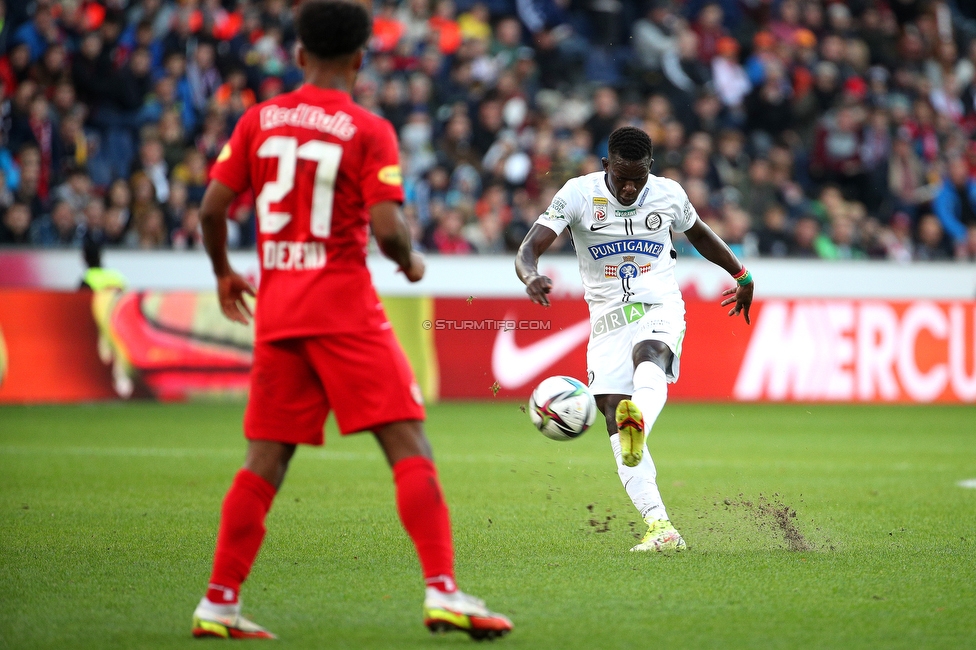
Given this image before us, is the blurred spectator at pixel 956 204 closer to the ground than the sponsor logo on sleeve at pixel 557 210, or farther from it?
farther from it

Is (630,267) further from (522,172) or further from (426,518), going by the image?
(522,172)

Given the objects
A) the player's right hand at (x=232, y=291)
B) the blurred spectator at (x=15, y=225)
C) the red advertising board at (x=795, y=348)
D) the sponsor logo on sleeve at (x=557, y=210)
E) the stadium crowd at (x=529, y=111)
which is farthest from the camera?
the stadium crowd at (x=529, y=111)

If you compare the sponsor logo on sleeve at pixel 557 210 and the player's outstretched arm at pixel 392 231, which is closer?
the player's outstretched arm at pixel 392 231

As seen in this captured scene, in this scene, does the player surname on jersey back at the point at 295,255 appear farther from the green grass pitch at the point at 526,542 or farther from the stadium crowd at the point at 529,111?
the stadium crowd at the point at 529,111

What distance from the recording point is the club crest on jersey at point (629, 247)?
7133mm

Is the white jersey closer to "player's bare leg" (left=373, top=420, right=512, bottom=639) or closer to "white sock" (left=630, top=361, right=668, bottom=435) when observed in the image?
"white sock" (left=630, top=361, right=668, bottom=435)

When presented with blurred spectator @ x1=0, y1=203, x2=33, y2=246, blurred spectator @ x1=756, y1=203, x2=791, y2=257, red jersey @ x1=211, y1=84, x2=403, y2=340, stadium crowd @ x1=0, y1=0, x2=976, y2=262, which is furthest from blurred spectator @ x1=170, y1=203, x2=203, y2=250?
red jersey @ x1=211, y1=84, x2=403, y2=340

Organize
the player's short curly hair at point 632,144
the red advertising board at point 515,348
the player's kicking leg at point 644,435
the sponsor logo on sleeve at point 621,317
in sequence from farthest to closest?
the red advertising board at point 515,348 → the sponsor logo on sleeve at point 621,317 → the player's short curly hair at point 632,144 → the player's kicking leg at point 644,435

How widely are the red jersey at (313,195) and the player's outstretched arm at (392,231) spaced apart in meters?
0.04

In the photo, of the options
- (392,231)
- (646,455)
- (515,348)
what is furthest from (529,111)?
(392,231)

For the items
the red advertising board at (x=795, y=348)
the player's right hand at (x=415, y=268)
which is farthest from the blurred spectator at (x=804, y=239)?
the player's right hand at (x=415, y=268)

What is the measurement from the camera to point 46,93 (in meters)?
17.8

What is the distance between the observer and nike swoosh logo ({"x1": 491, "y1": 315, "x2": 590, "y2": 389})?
52.3 feet

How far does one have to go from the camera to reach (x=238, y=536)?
467 cm
